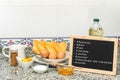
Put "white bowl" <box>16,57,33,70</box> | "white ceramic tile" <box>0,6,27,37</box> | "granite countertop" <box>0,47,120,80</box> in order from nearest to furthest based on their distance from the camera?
"granite countertop" <box>0,47,120,80</box> → "white bowl" <box>16,57,33,70</box> → "white ceramic tile" <box>0,6,27,37</box>

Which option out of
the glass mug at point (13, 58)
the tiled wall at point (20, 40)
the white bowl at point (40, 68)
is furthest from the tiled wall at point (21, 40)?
the white bowl at point (40, 68)

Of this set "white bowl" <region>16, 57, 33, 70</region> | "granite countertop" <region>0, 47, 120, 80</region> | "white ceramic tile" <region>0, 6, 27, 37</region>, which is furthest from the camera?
"white ceramic tile" <region>0, 6, 27, 37</region>

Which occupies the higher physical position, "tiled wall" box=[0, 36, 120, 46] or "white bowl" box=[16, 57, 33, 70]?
A: "tiled wall" box=[0, 36, 120, 46]

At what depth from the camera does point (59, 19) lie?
2117 mm

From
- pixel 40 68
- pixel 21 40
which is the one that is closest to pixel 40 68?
pixel 40 68

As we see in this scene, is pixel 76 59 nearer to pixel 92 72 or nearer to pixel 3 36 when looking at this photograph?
pixel 92 72

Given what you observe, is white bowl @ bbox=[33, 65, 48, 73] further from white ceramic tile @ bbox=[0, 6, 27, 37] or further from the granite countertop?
white ceramic tile @ bbox=[0, 6, 27, 37]

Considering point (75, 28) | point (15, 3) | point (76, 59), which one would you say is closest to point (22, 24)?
point (15, 3)

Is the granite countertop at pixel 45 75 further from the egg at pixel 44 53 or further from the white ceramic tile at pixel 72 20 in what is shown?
the white ceramic tile at pixel 72 20

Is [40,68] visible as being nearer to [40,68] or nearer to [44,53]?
[40,68]

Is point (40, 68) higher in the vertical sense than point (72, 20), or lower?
lower

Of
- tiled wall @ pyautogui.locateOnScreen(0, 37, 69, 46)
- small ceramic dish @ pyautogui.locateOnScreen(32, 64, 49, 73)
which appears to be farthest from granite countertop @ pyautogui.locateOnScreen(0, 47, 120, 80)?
tiled wall @ pyautogui.locateOnScreen(0, 37, 69, 46)

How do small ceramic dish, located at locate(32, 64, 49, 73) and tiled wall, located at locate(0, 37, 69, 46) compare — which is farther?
tiled wall, located at locate(0, 37, 69, 46)

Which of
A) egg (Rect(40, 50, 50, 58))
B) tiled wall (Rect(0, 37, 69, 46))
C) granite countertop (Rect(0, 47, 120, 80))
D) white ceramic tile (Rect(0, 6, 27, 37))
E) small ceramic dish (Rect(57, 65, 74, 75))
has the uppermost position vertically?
white ceramic tile (Rect(0, 6, 27, 37))
